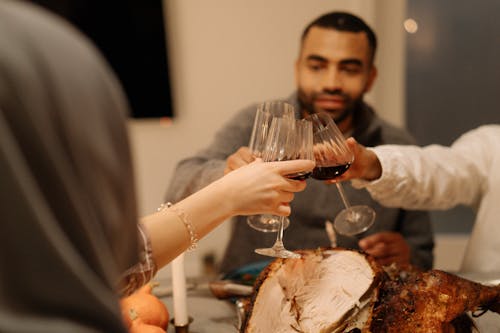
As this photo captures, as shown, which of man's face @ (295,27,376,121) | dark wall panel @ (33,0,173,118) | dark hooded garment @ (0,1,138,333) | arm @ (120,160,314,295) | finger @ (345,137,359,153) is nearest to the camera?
dark hooded garment @ (0,1,138,333)

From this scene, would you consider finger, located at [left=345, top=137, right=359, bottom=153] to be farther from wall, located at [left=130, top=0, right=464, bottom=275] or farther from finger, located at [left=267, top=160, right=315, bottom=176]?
wall, located at [left=130, top=0, right=464, bottom=275]

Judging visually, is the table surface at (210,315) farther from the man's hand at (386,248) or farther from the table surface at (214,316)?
the man's hand at (386,248)

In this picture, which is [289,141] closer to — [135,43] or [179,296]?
[179,296]

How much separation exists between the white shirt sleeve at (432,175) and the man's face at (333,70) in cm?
45

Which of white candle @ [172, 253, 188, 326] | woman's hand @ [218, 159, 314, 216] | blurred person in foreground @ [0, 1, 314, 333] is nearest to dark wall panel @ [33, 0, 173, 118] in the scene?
white candle @ [172, 253, 188, 326]

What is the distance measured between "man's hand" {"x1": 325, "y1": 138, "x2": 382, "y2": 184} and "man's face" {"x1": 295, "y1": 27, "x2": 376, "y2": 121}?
621mm

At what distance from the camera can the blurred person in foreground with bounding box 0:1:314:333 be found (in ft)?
1.37

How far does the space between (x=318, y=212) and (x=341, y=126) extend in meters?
0.36

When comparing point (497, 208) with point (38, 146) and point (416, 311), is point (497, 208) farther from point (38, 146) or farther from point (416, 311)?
point (38, 146)

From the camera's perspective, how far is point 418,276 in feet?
3.27

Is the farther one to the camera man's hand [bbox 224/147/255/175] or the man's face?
the man's face

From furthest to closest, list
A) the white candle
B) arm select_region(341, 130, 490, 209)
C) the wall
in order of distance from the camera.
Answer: the wall, arm select_region(341, 130, 490, 209), the white candle

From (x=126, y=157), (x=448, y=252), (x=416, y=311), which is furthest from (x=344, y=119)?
(x=126, y=157)

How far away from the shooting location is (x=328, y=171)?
107cm
